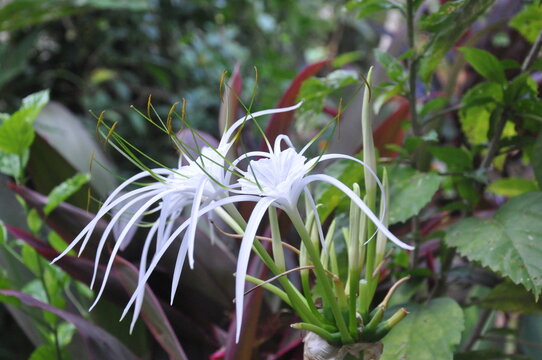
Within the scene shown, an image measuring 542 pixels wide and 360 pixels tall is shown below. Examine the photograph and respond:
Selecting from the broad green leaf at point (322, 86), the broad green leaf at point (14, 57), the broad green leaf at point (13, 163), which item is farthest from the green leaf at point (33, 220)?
the broad green leaf at point (14, 57)

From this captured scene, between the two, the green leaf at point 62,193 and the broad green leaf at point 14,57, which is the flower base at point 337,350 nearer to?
the green leaf at point 62,193

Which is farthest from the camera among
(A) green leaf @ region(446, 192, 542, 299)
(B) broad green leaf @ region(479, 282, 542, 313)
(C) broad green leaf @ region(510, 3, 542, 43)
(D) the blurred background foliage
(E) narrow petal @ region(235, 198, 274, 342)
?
(D) the blurred background foliage

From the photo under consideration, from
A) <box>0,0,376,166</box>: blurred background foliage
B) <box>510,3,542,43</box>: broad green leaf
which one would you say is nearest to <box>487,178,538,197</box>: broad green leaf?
<box>510,3,542,43</box>: broad green leaf

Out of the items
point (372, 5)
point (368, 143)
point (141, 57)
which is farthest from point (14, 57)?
point (368, 143)

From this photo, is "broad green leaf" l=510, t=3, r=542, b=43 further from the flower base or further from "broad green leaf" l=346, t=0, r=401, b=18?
the flower base

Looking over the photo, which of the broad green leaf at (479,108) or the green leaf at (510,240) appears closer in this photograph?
the green leaf at (510,240)

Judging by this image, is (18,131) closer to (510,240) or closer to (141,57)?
(510,240)
